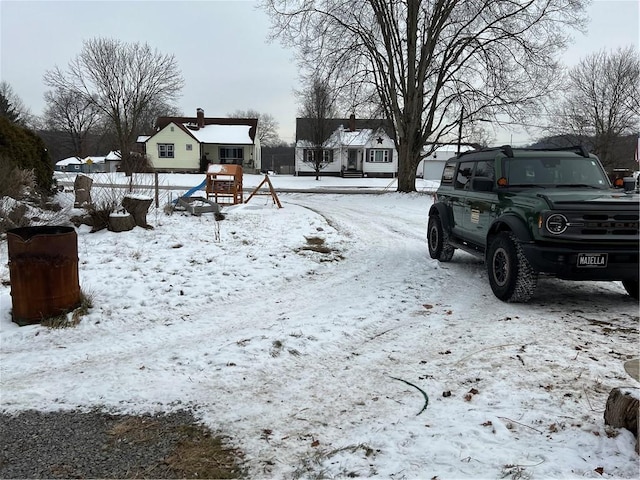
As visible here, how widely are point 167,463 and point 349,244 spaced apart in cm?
764

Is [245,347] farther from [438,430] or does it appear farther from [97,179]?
[97,179]

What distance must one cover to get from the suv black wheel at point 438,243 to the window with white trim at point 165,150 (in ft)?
152

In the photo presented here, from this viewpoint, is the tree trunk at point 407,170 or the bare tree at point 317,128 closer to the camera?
the tree trunk at point 407,170

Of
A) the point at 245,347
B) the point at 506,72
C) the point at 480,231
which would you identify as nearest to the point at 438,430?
the point at 245,347

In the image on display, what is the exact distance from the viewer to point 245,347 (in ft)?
14.8

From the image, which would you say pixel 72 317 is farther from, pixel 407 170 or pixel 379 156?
pixel 379 156

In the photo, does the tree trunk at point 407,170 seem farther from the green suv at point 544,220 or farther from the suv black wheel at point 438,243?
the green suv at point 544,220

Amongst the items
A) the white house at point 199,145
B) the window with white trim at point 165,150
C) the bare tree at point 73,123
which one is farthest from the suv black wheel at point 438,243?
the bare tree at point 73,123

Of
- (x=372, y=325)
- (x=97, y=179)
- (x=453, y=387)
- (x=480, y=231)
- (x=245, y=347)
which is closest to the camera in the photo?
(x=453, y=387)

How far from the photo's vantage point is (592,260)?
5.25 m

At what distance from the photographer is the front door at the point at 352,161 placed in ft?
177

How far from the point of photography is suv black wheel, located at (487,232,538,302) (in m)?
5.64

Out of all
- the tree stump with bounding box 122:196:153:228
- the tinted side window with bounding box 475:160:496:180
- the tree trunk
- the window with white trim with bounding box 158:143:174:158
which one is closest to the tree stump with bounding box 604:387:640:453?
the tinted side window with bounding box 475:160:496:180

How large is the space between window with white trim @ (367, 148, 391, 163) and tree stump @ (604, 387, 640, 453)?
51.3m
